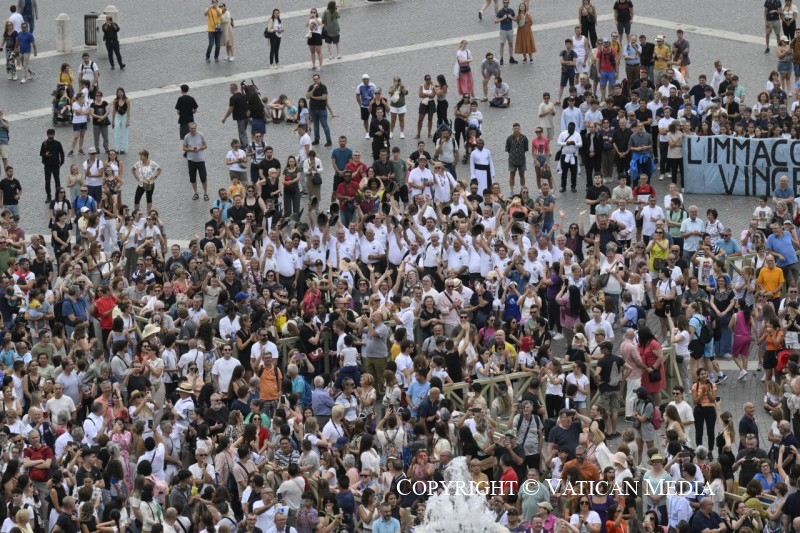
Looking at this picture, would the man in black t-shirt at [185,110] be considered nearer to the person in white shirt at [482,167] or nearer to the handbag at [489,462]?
the person in white shirt at [482,167]

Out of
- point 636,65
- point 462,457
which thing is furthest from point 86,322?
point 636,65

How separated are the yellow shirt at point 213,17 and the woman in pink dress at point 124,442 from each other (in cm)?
1886

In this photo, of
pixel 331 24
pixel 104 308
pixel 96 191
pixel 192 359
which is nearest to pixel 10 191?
pixel 96 191

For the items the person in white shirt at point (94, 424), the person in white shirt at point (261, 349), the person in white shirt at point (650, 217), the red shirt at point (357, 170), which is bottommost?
the person in white shirt at point (94, 424)

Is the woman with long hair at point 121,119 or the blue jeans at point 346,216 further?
the woman with long hair at point 121,119

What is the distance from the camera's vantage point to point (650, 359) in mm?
27000

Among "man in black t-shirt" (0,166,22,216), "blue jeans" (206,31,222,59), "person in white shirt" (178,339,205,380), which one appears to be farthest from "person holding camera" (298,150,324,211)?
"blue jeans" (206,31,222,59)

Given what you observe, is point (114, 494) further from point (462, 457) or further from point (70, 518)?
point (462, 457)

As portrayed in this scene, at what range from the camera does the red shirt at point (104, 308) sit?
29.2m

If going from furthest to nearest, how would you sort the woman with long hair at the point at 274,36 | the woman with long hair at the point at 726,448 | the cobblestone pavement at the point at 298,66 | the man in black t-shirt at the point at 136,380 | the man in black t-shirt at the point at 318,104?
the woman with long hair at the point at 274,36, the man in black t-shirt at the point at 318,104, the cobblestone pavement at the point at 298,66, the man in black t-shirt at the point at 136,380, the woman with long hair at the point at 726,448

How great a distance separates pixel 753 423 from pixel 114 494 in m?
8.24


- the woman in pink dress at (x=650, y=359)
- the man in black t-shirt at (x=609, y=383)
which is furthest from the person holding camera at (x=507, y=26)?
the woman in pink dress at (x=650, y=359)

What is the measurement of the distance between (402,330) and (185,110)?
1176cm

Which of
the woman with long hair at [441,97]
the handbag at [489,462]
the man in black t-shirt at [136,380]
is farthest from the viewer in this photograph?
the woman with long hair at [441,97]
